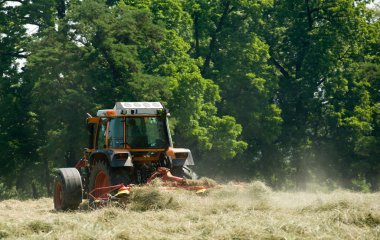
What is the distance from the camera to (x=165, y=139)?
53.6 feet

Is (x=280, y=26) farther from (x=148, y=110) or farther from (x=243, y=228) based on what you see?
(x=243, y=228)

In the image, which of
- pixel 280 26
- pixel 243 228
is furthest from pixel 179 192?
pixel 280 26

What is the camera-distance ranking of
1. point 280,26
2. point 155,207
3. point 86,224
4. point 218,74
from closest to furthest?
point 86,224, point 155,207, point 218,74, point 280,26

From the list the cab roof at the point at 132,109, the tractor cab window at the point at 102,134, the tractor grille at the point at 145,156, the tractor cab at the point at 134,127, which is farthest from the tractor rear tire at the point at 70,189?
the cab roof at the point at 132,109

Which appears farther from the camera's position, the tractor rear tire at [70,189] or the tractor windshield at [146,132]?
the tractor windshield at [146,132]

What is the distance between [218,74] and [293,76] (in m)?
4.32

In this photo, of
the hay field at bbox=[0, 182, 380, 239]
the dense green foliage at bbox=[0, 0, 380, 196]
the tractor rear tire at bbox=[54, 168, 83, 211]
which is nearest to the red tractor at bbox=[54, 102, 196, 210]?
the tractor rear tire at bbox=[54, 168, 83, 211]

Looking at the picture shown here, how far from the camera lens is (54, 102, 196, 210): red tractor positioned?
1559 cm

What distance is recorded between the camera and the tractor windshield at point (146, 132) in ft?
52.4

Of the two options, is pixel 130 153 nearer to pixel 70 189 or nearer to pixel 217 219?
pixel 70 189

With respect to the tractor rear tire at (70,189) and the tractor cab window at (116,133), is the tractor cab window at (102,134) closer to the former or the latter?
the tractor cab window at (116,133)

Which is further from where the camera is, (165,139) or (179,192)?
(165,139)

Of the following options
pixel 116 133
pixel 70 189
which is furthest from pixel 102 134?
pixel 70 189

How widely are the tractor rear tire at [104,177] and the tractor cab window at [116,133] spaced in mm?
561
